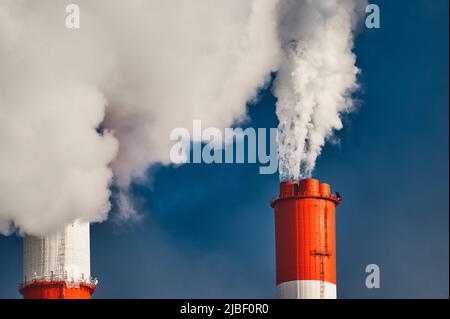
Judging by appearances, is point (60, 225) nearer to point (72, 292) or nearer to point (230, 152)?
point (72, 292)

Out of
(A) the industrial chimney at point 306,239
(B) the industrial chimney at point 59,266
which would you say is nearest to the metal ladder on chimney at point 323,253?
(A) the industrial chimney at point 306,239

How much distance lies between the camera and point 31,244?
106m

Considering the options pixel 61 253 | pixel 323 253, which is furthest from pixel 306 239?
pixel 61 253

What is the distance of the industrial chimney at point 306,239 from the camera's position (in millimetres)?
111875

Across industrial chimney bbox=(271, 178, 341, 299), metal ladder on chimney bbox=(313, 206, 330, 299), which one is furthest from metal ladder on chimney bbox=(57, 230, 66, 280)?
metal ladder on chimney bbox=(313, 206, 330, 299)

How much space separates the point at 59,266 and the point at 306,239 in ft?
60.4

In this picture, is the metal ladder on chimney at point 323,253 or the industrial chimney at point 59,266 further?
the metal ladder on chimney at point 323,253

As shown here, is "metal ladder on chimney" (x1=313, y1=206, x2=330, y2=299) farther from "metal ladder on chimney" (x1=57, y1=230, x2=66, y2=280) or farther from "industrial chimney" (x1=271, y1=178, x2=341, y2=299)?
"metal ladder on chimney" (x1=57, y1=230, x2=66, y2=280)

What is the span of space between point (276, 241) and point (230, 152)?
8336 mm

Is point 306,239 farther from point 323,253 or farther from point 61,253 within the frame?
point 61,253

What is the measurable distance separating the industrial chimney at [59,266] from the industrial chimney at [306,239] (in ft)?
48.0

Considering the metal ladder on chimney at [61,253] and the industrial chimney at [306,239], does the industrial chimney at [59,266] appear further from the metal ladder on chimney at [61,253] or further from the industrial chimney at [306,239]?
the industrial chimney at [306,239]

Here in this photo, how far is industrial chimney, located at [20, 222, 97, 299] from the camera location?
340ft

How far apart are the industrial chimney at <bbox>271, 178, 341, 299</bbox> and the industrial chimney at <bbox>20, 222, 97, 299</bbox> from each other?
14633 millimetres
